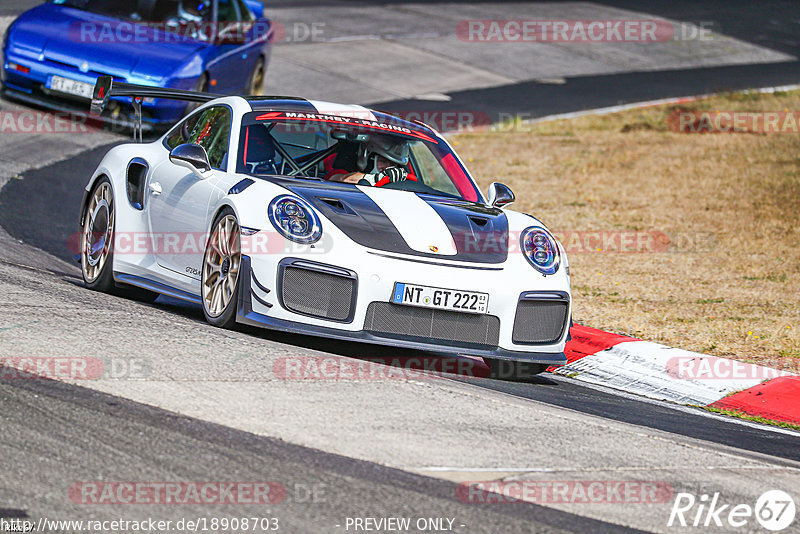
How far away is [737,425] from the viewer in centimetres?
673

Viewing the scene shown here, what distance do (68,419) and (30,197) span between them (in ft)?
22.4

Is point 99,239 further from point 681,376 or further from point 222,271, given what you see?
point 681,376

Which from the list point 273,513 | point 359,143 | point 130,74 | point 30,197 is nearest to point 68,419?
point 273,513

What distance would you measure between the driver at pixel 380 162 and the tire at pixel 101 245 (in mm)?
1577

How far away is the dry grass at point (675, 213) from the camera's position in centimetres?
900

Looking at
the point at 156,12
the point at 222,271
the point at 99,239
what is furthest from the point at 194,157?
the point at 156,12

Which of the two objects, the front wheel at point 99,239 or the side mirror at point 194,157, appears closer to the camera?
the side mirror at point 194,157

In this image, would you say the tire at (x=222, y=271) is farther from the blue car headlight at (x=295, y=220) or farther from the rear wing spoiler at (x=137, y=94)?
the rear wing spoiler at (x=137, y=94)

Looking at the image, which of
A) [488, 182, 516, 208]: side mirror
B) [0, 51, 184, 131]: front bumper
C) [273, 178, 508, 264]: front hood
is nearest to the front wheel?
[273, 178, 508, 264]: front hood

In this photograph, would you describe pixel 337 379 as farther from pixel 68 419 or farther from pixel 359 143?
pixel 359 143

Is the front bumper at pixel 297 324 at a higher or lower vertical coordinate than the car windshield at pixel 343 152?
lower

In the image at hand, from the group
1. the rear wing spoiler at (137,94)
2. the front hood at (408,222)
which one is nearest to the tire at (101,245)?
the rear wing spoiler at (137,94)

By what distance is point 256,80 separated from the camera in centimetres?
1595

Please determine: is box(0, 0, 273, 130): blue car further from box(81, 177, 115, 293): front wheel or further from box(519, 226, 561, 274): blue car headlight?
box(519, 226, 561, 274): blue car headlight
